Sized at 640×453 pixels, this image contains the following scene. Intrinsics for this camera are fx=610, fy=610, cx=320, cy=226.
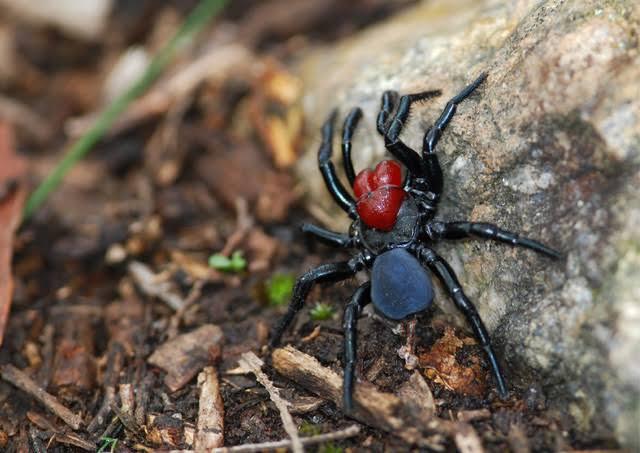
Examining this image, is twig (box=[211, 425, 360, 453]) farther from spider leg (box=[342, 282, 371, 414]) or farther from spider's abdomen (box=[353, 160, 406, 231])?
spider's abdomen (box=[353, 160, 406, 231])

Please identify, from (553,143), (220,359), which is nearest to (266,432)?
(220,359)

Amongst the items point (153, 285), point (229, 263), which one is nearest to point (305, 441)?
point (229, 263)

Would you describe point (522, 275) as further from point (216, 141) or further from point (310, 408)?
point (216, 141)

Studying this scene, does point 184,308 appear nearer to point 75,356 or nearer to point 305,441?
point 75,356

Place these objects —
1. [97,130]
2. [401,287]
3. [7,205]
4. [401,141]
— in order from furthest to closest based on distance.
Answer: [97,130]
[7,205]
[401,141]
[401,287]

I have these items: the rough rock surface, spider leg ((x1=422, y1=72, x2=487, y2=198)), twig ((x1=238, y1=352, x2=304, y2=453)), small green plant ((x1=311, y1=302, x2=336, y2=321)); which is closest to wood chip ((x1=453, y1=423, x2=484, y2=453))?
the rough rock surface

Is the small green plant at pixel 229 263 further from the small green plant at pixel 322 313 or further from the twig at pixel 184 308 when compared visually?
the small green plant at pixel 322 313

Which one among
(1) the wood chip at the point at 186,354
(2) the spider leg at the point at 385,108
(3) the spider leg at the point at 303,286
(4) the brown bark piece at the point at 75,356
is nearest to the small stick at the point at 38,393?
(4) the brown bark piece at the point at 75,356
